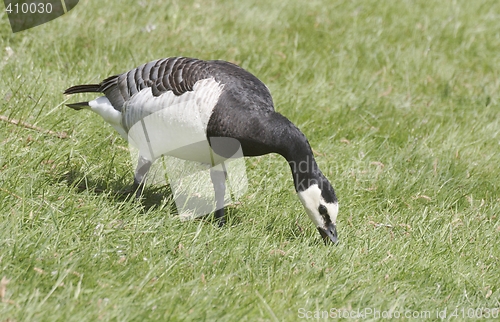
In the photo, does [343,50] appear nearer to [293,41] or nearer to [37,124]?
[293,41]

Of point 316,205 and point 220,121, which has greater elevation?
point 220,121

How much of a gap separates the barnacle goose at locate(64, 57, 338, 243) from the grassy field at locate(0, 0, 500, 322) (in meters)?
0.40

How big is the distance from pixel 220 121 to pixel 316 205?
1.05 metres

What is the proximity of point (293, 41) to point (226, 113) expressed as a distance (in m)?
4.41

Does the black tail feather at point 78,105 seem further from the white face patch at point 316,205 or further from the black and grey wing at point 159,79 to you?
the white face patch at point 316,205

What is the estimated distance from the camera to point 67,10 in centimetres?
890

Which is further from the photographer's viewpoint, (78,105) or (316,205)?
(78,105)

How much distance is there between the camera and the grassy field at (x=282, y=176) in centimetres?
432

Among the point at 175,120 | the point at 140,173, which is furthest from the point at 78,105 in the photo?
the point at 175,120

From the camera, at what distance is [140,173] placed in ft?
19.6

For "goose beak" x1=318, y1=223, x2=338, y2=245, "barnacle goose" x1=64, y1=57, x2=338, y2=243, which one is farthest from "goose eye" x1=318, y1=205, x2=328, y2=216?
"goose beak" x1=318, y1=223, x2=338, y2=245

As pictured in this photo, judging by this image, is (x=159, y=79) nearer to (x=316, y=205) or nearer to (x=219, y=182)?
(x=219, y=182)

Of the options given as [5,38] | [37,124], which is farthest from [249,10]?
[37,124]

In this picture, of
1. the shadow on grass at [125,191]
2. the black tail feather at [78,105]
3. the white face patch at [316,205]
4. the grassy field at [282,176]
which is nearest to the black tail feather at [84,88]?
the black tail feather at [78,105]
